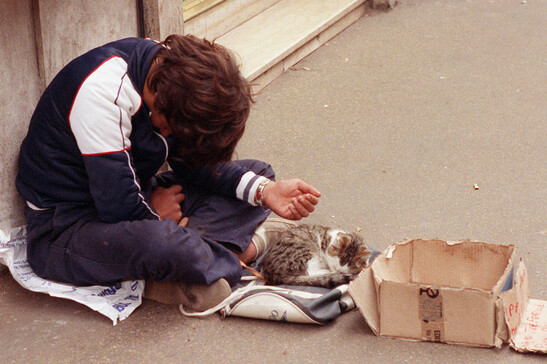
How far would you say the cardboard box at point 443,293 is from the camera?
2572 millimetres

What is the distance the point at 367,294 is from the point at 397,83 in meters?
2.98

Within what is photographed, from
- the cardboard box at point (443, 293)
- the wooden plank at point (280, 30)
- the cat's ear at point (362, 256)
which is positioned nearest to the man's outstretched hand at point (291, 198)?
the cat's ear at point (362, 256)

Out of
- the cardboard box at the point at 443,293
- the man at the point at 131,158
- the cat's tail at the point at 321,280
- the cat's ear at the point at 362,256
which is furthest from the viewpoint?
the cat's ear at the point at 362,256

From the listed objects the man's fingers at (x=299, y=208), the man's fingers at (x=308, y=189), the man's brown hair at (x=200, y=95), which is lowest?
the man's fingers at (x=299, y=208)

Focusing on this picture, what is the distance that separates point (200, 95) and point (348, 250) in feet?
3.36

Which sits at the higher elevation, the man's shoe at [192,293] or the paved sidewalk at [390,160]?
→ the man's shoe at [192,293]

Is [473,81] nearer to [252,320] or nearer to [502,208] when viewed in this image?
[502,208]

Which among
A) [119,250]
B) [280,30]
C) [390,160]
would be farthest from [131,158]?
[280,30]

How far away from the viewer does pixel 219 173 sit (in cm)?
325

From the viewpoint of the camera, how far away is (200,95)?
8.66 feet

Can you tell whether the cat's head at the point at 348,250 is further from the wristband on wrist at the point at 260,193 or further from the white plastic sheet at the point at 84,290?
the white plastic sheet at the point at 84,290

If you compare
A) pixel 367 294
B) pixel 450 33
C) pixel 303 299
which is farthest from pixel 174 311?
pixel 450 33

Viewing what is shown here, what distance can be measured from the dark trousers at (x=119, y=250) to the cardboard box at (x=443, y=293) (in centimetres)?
58

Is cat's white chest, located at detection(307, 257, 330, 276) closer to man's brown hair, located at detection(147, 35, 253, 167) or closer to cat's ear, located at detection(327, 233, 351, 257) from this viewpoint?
cat's ear, located at detection(327, 233, 351, 257)
